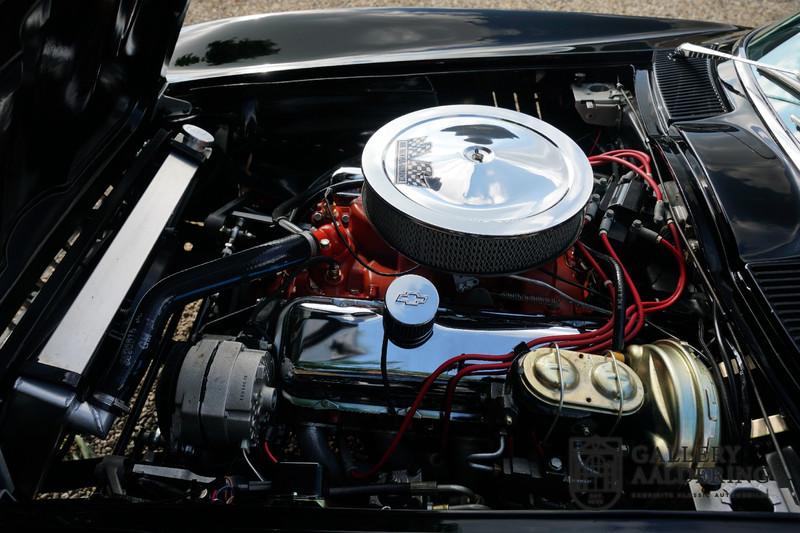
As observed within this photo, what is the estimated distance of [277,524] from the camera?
2.90 ft

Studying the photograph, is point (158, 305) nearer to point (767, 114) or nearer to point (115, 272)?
point (115, 272)

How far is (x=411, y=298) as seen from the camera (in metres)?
1.18

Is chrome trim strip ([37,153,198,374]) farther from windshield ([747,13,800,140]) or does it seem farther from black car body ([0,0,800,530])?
windshield ([747,13,800,140])

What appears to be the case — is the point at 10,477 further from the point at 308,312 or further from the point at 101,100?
the point at 101,100

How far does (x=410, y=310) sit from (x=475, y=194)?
0.30m

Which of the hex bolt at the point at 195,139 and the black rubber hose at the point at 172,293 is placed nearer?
the black rubber hose at the point at 172,293

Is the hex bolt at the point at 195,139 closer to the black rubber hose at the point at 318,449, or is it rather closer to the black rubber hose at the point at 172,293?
the black rubber hose at the point at 172,293

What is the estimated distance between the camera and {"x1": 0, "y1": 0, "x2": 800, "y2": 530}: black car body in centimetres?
104

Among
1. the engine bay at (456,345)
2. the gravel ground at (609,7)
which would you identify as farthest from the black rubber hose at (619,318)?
the gravel ground at (609,7)

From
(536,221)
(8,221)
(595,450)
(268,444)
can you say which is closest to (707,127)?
(536,221)

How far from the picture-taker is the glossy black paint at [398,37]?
180 centimetres

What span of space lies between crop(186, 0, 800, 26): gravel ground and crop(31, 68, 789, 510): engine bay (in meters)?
2.76

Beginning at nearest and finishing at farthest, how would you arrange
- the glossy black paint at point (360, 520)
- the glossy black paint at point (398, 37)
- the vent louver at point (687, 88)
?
1. the glossy black paint at point (360, 520)
2. the vent louver at point (687, 88)
3. the glossy black paint at point (398, 37)

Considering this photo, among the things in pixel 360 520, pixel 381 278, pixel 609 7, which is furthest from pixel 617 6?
pixel 360 520
